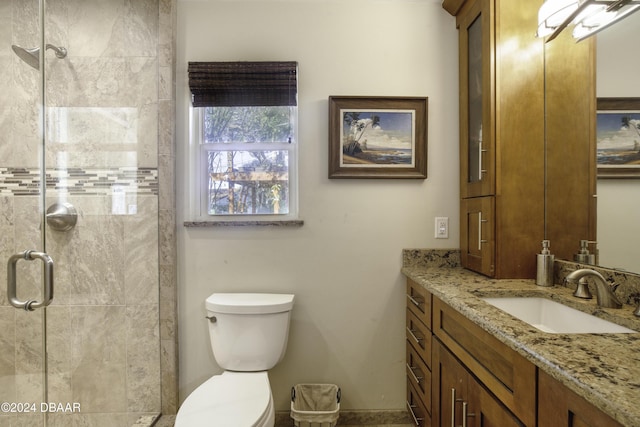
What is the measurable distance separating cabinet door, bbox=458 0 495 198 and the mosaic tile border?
177 cm

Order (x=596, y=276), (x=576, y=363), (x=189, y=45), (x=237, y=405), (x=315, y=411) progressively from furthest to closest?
(x=189, y=45) → (x=315, y=411) → (x=237, y=405) → (x=596, y=276) → (x=576, y=363)

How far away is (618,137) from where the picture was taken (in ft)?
3.53

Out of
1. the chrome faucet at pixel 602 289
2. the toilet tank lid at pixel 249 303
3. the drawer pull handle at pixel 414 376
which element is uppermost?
the chrome faucet at pixel 602 289

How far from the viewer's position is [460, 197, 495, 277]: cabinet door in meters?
1.42

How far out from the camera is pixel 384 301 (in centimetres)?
172

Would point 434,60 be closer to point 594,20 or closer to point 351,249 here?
point 594,20

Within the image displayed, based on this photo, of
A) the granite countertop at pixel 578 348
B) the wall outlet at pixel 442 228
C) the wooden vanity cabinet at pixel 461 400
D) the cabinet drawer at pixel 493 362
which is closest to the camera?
the granite countertop at pixel 578 348

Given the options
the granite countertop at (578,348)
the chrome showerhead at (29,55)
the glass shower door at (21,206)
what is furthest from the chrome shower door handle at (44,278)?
the granite countertop at (578,348)

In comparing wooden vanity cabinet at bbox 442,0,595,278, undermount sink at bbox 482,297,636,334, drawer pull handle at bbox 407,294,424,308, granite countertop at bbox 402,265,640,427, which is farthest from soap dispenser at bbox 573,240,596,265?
drawer pull handle at bbox 407,294,424,308

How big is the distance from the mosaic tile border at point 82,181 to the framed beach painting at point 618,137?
211cm

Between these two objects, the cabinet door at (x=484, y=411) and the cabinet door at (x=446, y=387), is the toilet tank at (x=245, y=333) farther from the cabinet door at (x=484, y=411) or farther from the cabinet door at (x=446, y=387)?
the cabinet door at (x=484, y=411)

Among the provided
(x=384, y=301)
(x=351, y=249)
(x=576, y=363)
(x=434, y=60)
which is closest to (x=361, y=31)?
(x=434, y=60)

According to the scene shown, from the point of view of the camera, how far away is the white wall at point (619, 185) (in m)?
1.02

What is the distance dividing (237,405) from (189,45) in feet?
6.17
